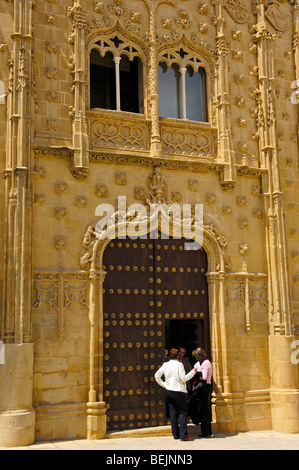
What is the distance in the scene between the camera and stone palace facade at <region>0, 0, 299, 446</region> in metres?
11.5

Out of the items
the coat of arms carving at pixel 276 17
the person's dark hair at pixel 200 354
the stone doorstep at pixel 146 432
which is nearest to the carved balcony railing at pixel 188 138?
the coat of arms carving at pixel 276 17

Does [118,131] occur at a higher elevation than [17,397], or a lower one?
higher

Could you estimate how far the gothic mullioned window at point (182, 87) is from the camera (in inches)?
545

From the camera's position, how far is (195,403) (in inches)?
491

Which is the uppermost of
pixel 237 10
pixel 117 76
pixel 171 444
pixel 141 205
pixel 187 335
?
pixel 237 10

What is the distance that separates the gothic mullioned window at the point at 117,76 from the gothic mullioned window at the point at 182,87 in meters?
0.59

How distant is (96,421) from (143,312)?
254cm

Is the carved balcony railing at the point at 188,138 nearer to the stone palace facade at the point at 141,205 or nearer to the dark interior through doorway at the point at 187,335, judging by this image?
the stone palace facade at the point at 141,205

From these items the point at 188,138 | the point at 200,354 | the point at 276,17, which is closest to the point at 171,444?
the point at 200,354

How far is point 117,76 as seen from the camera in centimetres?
1322

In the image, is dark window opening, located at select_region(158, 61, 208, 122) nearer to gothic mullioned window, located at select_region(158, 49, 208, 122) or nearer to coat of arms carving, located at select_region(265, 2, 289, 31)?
gothic mullioned window, located at select_region(158, 49, 208, 122)

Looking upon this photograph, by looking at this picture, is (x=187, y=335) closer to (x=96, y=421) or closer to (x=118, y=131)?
(x=96, y=421)
